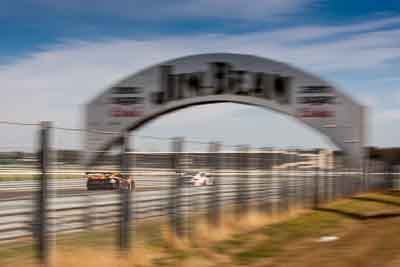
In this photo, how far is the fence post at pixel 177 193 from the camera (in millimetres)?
12852

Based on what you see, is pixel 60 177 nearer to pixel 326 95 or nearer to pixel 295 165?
pixel 295 165

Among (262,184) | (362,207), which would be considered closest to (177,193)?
(262,184)

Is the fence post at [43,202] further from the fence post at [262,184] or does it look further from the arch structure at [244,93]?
the arch structure at [244,93]

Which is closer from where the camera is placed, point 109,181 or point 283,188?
point 109,181

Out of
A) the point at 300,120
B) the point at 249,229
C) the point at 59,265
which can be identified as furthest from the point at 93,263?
the point at 300,120

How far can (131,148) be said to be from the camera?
11.2m

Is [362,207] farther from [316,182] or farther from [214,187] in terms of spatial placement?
[214,187]

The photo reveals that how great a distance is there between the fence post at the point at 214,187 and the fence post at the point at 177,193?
185 cm

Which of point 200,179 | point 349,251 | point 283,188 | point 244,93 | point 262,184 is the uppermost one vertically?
point 244,93

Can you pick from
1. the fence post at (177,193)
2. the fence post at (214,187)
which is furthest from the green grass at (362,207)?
the fence post at (177,193)

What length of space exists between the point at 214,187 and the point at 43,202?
22.6ft

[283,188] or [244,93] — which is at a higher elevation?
[244,93]

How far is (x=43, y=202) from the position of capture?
8945 millimetres

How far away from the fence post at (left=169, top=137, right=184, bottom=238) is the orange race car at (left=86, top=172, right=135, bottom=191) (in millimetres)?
1719
